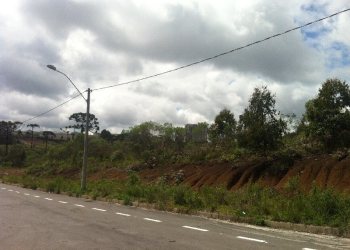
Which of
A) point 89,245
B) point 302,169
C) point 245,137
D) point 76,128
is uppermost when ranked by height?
point 76,128

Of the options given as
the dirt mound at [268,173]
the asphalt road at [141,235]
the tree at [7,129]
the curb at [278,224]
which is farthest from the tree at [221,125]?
the tree at [7,129]

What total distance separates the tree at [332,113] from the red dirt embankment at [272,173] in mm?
1386

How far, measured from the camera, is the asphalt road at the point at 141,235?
10.6 metres

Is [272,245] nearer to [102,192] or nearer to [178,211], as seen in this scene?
[178,211]

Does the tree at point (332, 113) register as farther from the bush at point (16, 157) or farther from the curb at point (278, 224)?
the bush at point (16, 157)

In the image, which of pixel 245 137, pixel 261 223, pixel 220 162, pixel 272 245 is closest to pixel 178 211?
pixel 261 223

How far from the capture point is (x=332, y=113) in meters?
27.5

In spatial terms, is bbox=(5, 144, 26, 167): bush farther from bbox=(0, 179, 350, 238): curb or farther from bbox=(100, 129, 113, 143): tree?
bbox=(0, 179, 350, 238): curb

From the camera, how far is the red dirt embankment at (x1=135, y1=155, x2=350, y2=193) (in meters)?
24.7

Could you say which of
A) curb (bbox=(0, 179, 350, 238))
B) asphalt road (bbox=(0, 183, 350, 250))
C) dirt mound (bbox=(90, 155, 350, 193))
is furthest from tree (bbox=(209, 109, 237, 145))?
asphalt road (bbox=(0, 183, 350, 250))

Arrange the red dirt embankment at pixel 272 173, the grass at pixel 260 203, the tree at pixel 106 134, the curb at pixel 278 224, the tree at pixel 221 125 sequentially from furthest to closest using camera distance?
the tree at pixel 106 134 → the tree at pixel 221 125 → the red dirt embankment at pixel 272 173 → the grass at pixel 260 203 → the curb at pixel 278 224

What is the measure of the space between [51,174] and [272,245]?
58.1 metres

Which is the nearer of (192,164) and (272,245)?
(272,245)

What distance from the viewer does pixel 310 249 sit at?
10.4 m
